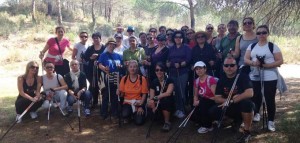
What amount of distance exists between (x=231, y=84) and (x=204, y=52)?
122cm

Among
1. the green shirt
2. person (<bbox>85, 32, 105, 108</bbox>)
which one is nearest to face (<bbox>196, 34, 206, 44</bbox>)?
the green shirt

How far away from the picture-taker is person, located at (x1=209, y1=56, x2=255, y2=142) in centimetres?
502

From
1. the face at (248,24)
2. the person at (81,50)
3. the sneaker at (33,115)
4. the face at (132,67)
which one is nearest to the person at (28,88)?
the sneaker at (33,115)

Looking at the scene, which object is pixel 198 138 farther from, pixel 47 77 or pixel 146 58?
pixel 47 77

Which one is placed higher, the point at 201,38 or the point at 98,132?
the point at 201,38

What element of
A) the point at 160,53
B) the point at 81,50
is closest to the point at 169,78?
the point at 160,53

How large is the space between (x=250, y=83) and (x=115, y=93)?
9.82ft

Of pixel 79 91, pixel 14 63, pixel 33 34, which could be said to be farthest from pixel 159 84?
pixel 33 34

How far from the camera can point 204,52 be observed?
20.4 feet

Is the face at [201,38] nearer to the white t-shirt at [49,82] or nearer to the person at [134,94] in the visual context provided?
the person at [134,94]

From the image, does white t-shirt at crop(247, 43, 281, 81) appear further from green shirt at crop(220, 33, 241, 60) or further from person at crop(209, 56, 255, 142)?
green shirt at crop(220, 33, 241, 60)

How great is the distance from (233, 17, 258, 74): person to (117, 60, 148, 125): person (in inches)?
74.7

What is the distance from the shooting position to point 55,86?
691 centimetres

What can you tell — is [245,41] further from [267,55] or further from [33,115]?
[33,115]
